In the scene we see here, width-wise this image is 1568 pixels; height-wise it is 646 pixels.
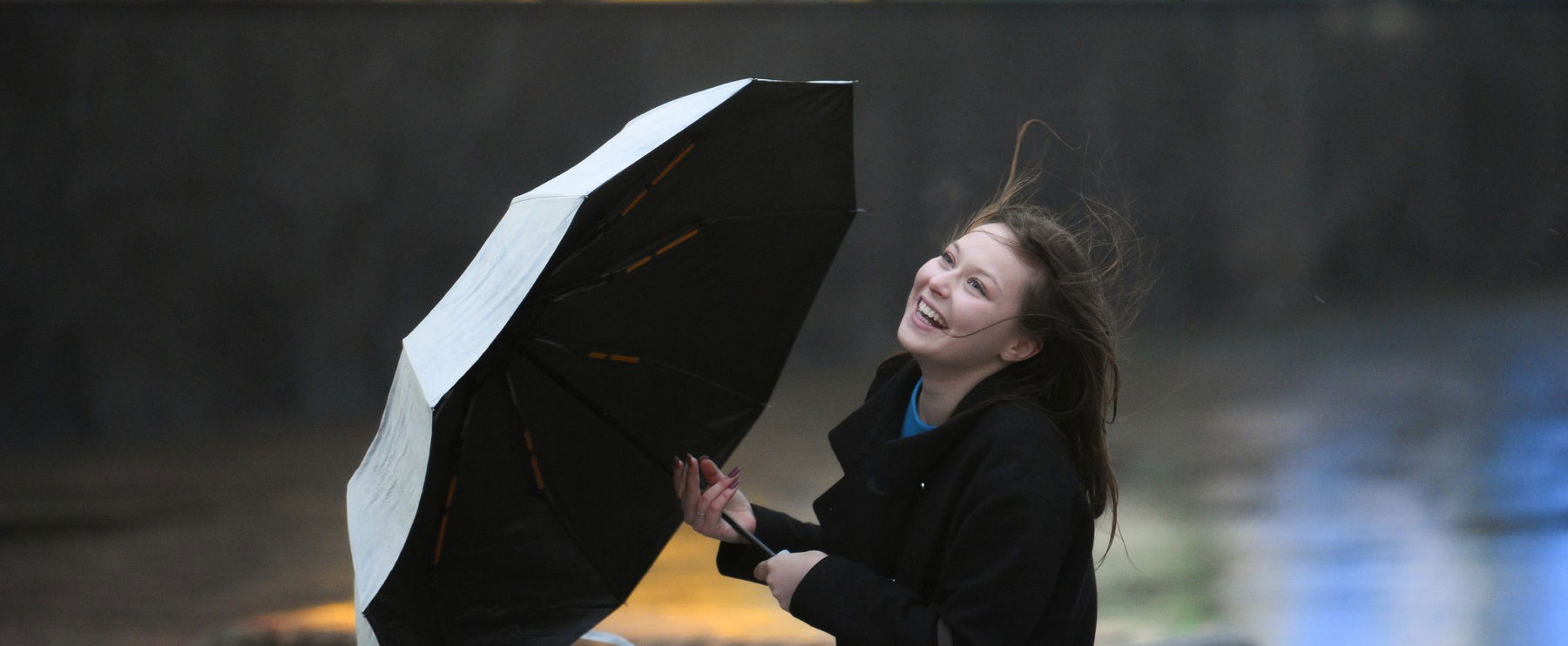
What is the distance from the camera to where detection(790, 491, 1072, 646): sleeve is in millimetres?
1247

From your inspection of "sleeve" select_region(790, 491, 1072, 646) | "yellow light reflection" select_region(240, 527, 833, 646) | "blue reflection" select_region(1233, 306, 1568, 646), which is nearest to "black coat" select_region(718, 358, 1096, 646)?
"sleeve" select_region(790, 491, 1072, 646)

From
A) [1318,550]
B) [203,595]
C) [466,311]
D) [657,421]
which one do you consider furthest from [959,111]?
[466,311]

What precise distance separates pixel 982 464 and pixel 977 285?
0.21m

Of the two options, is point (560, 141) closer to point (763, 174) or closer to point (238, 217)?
point (238, 217)

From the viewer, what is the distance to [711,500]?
157 cm

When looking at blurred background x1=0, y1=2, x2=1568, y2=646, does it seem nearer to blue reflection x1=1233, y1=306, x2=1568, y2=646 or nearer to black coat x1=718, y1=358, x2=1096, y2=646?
blue reflection x1=1233, y1=306, x2=1568, y2=646

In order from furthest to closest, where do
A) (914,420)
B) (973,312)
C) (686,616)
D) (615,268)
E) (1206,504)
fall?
(1206,504), (686,616), (615,268), (914,420), (973,312)

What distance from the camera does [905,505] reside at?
1431mm

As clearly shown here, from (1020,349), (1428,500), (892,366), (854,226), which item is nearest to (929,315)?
(1020,349)

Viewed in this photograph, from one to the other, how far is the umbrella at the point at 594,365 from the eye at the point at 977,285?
311 millimetres

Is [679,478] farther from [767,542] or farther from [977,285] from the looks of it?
[977,285]

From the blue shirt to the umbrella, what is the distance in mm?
→ 305

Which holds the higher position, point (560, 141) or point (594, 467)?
point (560, 141)

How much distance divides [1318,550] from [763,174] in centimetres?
266
